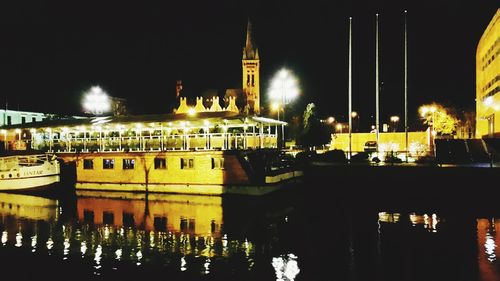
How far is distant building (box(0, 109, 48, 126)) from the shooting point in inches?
2687

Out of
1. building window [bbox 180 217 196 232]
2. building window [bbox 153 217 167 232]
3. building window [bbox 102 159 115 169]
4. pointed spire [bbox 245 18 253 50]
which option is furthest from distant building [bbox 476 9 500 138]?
pointed spire [bbox 245 18 253 50]

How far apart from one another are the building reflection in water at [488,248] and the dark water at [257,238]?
4 cm

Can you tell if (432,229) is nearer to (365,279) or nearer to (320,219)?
(320,219)

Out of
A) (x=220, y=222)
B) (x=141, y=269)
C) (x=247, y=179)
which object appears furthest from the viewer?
(x=247, y=179)

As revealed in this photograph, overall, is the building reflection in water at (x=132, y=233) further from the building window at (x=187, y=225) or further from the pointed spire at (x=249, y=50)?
the pointed spire at (x=249, y=50)

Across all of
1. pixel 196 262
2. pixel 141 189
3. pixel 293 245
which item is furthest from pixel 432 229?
pixel 141 189

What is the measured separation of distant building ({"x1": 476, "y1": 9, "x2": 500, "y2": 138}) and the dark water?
32033 mm

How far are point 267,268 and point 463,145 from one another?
39.2 metres

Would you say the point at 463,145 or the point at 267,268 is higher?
the point at 463,145

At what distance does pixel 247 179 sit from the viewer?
33.2 meters

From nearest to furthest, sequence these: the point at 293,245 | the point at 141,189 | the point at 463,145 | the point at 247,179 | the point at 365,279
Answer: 1. the point at 365,279
2. the point at 293,245
3. the point at 247,179
4. the point at 141,189
5. the point at 463,145

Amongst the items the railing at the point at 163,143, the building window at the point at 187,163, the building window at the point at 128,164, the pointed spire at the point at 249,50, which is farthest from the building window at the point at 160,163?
the pointed spire at the point at 249,50

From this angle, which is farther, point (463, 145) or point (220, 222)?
point (463, 145)

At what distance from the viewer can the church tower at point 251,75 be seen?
12312cm
